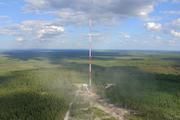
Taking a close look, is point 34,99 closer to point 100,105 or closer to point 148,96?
point 100,105

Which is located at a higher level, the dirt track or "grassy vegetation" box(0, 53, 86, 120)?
"grassy vegetation" box(0, 53, 86, 120)

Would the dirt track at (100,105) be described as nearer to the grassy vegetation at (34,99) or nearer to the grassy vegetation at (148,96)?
the grassy vegetation at (148,96)

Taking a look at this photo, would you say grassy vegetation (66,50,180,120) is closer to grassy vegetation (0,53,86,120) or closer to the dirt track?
the dirt track

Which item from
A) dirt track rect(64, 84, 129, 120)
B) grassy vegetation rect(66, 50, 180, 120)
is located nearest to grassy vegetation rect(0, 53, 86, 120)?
dirt track rect(64, 84, 129, 120)

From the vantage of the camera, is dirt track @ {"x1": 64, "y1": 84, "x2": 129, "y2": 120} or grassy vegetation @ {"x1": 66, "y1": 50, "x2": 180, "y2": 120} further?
grassy vegetation @ {"x1": 66, "y1": 50, "x2": 180, "y2": 120}

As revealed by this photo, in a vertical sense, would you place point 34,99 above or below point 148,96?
above

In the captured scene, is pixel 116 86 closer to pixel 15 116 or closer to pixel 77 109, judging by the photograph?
pixel 77 109

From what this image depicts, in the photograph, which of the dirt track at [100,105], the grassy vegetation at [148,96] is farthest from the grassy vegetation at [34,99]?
the grassy vegetation at [148,96]

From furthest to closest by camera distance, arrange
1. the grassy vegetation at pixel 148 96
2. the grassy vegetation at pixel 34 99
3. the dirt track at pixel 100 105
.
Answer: the grassy vegetation at pixel 148 96 → the dirt track at pixel 100 105 → the grassy vegetation at pixel 34 99

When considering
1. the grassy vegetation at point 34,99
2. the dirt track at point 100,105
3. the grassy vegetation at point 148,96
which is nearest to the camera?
the grassy vegetation at point 34,99

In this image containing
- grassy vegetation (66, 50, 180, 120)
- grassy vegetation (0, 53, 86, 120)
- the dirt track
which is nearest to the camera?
grassy vegetation (0, 53, 86, 120)

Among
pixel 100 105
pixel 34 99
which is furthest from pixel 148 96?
pixel 34 99
